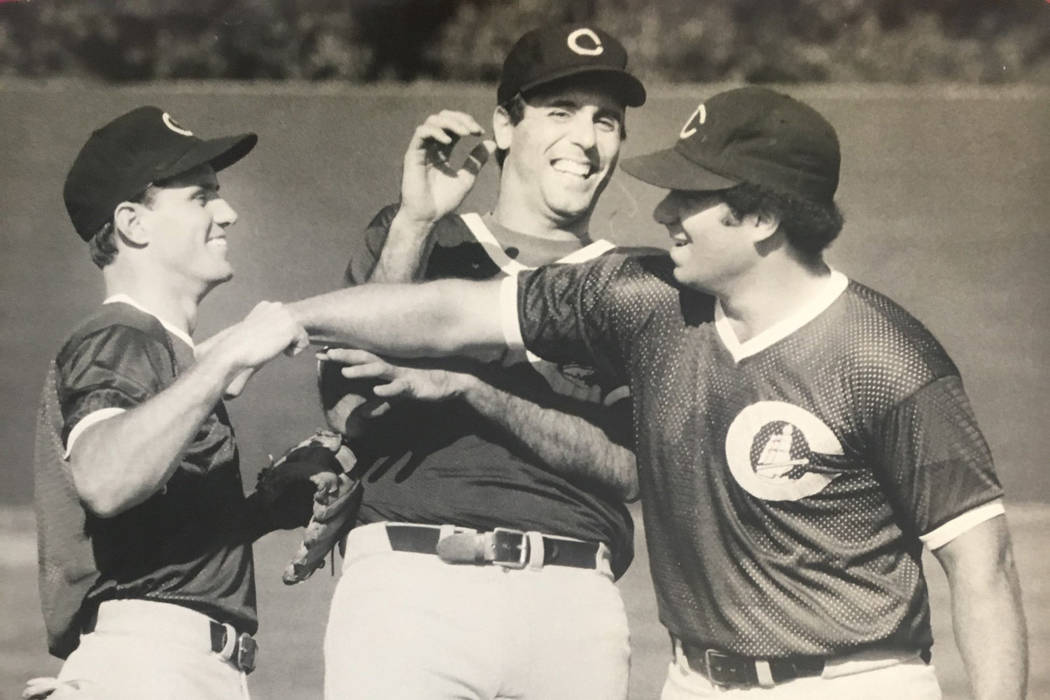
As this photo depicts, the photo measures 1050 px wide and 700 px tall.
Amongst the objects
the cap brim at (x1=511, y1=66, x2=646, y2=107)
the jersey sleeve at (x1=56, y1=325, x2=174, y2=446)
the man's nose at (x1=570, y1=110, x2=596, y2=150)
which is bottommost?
the jersey sleeve at (x1=56, y1=325, x2=174, y2=446)

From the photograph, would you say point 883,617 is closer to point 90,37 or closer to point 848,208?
point 848,208

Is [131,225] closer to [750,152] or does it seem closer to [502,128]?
[502,128]

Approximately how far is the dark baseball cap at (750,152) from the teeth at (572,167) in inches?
6.4

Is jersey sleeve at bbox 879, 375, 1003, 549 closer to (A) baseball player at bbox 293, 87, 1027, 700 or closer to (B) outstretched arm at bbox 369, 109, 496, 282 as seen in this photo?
(A) baseball player at bbox 293, 87, 1027, 700

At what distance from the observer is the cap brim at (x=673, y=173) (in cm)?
353

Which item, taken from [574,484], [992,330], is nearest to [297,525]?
[574,484]

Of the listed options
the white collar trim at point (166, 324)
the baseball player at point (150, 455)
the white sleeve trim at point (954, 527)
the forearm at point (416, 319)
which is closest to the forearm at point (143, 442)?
the baseball player at point (150, 455)

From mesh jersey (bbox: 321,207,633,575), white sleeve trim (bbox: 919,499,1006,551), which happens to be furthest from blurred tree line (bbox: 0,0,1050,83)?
white sleeve trim (bbox: 919,499,1006,551)

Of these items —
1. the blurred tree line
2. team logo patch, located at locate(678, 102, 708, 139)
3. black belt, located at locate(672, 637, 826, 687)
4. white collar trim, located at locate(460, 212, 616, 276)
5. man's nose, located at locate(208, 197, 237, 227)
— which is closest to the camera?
black belt, located at locate(672, 637, 826, 687)

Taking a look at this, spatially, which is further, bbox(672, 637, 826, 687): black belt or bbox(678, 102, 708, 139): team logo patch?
bbox(678, 102, 708, 139): team logo patch

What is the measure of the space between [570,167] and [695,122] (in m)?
0.38

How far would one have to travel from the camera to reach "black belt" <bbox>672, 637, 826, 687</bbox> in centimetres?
341

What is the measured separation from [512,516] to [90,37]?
2018mm

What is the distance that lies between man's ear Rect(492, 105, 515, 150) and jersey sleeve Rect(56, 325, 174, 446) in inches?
44.6
